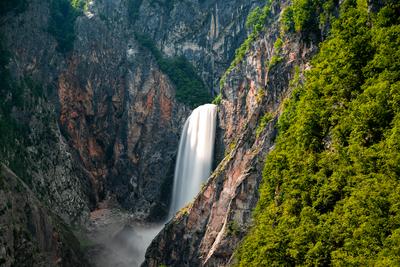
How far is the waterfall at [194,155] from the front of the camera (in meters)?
68.6

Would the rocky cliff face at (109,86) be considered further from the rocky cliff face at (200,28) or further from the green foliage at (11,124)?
the green foliage at (11,124)

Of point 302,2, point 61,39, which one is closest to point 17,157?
point 61,39

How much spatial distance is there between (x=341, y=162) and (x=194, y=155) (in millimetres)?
37324

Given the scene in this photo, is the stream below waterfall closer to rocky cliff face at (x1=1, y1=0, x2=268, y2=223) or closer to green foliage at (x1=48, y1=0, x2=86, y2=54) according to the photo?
rocky cliff face at (x1=1, y1=0, x2=268, y2=223)

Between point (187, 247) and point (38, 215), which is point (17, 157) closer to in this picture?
point (38, 215)

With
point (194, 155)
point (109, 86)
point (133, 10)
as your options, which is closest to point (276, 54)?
point (194, 155)

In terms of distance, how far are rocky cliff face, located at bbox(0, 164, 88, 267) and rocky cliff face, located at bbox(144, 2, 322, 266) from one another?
10.5 metres

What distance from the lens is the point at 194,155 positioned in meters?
71.6

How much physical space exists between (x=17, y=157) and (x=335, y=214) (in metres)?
39.5

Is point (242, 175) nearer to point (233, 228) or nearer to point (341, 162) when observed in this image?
point (233, 228)

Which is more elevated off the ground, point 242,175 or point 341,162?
point 341,162

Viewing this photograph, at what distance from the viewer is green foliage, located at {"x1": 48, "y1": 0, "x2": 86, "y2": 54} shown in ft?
265

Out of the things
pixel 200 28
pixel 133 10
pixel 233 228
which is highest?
pixel 133 10

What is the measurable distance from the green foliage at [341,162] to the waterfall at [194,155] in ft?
79.5
